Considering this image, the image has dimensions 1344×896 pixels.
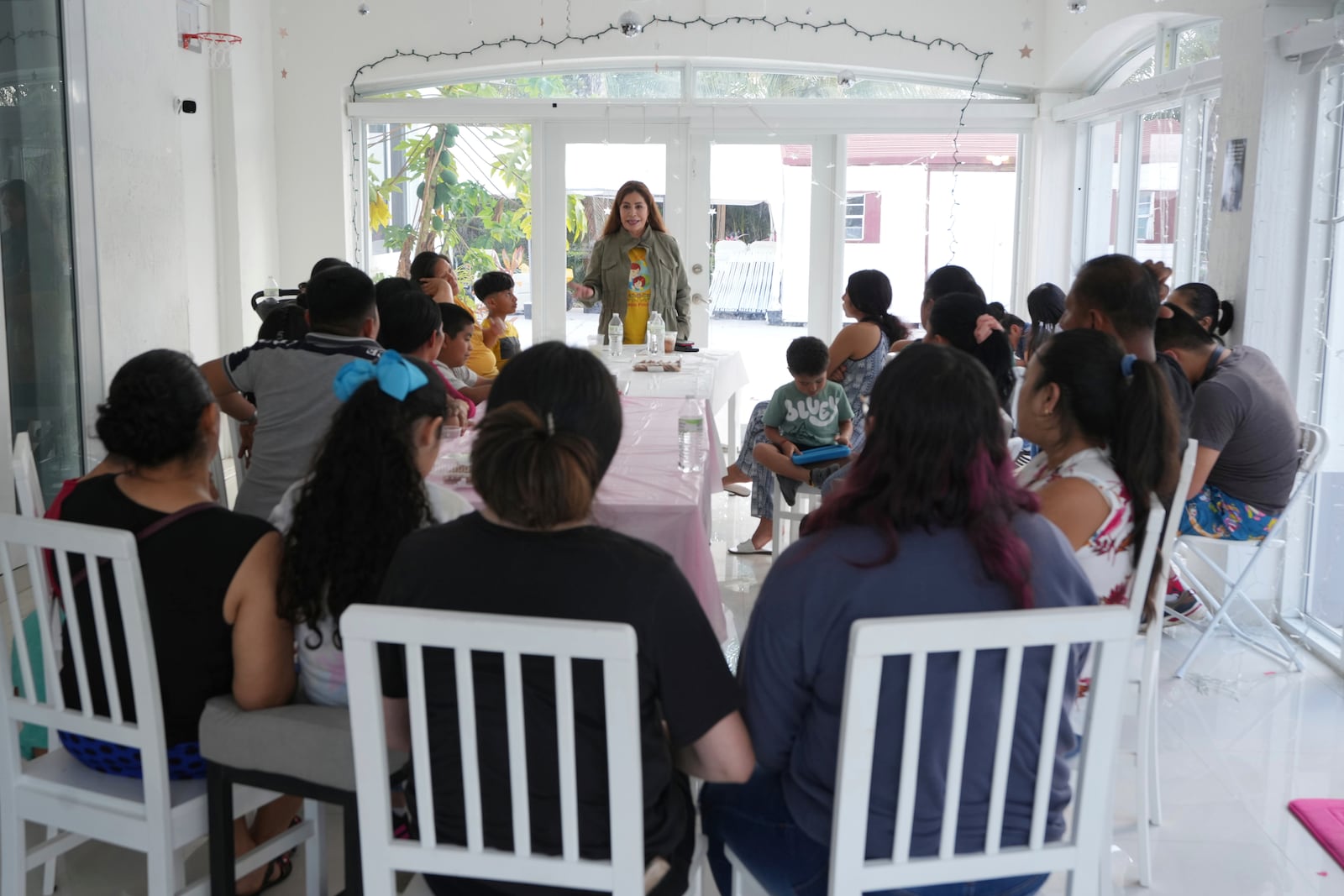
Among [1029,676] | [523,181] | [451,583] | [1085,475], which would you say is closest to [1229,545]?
[1085,475]

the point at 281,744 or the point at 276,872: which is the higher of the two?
the point at 281,744

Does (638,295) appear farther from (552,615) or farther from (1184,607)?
(552,615)

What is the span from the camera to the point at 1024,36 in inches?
280

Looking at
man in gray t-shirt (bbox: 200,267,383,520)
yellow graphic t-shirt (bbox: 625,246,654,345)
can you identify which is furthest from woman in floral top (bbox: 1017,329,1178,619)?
yellow graphic t-shirt (bbox: 625,246,654,345)

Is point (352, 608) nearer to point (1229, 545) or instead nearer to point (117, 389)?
point (117, 389)

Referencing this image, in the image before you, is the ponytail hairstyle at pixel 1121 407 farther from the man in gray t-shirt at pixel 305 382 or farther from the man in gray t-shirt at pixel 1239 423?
the man in gray t-shirt at pixel 305 382

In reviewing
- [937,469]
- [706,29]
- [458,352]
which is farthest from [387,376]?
[706,29]

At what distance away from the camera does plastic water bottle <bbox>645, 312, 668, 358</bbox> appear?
17.9 feet

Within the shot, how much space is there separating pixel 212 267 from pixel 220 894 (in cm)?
529

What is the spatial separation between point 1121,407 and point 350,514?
4.46ft

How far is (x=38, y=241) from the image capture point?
13.1 ft

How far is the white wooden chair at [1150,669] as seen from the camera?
223cm

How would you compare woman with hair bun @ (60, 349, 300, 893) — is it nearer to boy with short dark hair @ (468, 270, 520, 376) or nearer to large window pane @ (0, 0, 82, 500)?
large window pane @ (0, 0, 82, 500)

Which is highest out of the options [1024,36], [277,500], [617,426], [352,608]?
[1024,36]
